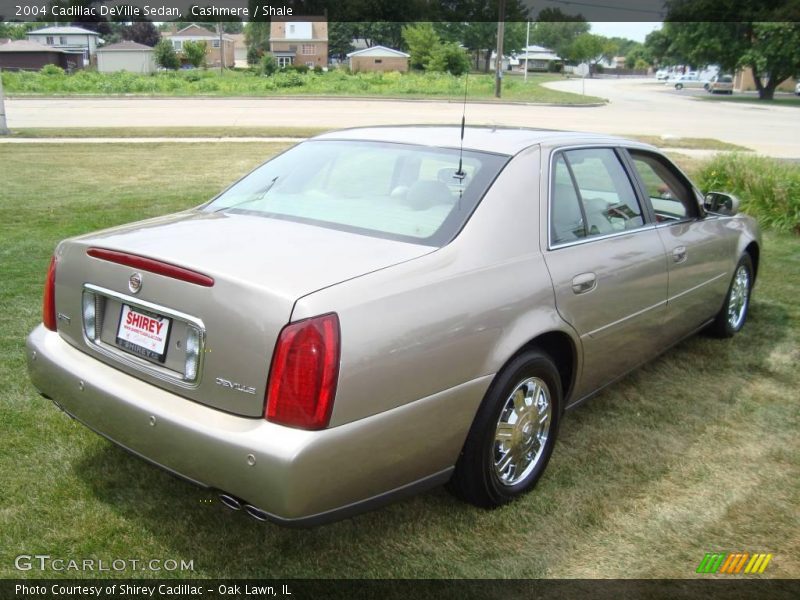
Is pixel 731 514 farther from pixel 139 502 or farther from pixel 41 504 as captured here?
pixel 41 504

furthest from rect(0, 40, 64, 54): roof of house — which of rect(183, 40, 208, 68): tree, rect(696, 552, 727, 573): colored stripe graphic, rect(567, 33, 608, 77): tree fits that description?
rect(696, 552, 727, 573): colored stripe graphic

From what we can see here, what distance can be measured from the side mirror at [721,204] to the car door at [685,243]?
0.06 m

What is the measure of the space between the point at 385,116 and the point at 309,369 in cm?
2282

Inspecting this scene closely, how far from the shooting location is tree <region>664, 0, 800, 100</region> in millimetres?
44281

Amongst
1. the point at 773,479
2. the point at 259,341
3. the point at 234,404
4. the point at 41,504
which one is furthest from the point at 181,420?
the point at 773,479

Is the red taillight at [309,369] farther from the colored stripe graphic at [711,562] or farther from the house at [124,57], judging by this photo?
the house at [124,57]

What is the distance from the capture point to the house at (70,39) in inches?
3334

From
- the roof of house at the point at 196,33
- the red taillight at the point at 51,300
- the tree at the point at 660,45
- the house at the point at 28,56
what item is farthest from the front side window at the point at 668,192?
the roof of house at the point at 196,33

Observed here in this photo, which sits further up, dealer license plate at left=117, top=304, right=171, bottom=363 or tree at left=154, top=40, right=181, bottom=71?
tree at left=154, top=40, right=181, bottom=71

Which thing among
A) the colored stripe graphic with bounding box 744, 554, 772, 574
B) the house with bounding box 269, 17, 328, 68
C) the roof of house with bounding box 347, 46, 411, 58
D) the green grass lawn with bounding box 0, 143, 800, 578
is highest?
the house with bounding box 269, 17, 328, 68

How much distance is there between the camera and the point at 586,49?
3959 inches

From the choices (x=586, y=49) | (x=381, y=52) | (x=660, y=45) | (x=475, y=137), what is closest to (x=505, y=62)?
(x=475, y=137)

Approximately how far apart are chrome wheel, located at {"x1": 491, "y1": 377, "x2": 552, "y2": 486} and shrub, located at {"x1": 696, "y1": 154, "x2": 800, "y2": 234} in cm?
706

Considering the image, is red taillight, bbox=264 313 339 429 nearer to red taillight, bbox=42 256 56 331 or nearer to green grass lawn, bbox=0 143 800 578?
green grass lawn, bbox=0 143 800 578
